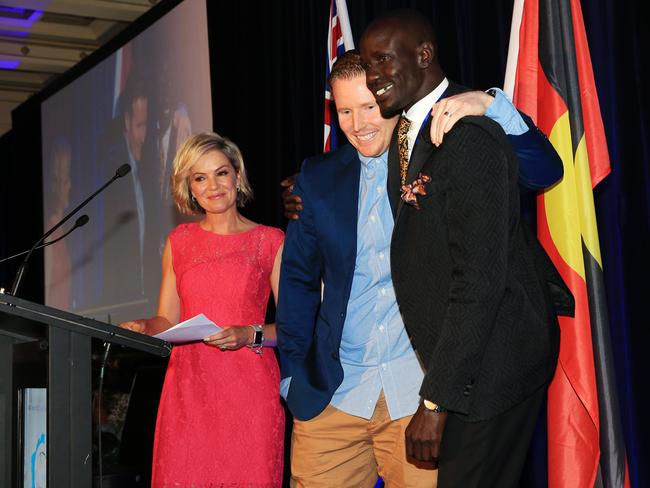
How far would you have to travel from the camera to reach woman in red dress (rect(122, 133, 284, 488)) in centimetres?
297

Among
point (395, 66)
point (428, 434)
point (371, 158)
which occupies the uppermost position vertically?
point (395, 66)

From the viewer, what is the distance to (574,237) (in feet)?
8.91

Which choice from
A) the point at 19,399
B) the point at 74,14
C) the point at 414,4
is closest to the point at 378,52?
the point at 19,399

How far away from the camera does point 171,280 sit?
3.27 metres

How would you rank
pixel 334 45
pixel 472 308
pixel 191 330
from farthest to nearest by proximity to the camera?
pixel 334 45 → pixel 191 330 → pixel 472 308

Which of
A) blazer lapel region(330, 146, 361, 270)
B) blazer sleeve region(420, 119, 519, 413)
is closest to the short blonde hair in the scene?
blazer lapel region(330, 146, 361, 270)

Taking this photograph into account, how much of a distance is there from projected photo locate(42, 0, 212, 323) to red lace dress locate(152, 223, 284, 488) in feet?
9.47

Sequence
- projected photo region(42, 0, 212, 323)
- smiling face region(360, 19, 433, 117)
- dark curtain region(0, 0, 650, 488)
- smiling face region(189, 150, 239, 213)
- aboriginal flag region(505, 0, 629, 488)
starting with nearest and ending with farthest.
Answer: smiling face region(360, 19, 433, 117)
aboriginal flag region(505, 0, 629, 488)
dark curtain region(0, 0, 650, 488)
smiling face region(189, 150, 239, 213)
projected photo region(42, 0, 212, 323)

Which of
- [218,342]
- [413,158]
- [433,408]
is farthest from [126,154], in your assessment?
[433,408]

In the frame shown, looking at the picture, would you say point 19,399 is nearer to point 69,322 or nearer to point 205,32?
point 69,322

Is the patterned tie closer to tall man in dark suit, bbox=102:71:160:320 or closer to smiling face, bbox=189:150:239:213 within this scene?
smiling face, bbox=189:150:239:213

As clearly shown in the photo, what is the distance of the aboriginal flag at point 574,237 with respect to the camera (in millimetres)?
2629

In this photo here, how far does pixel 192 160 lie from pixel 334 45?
1.20 m

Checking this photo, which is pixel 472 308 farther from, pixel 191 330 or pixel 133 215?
pixel 133 215
